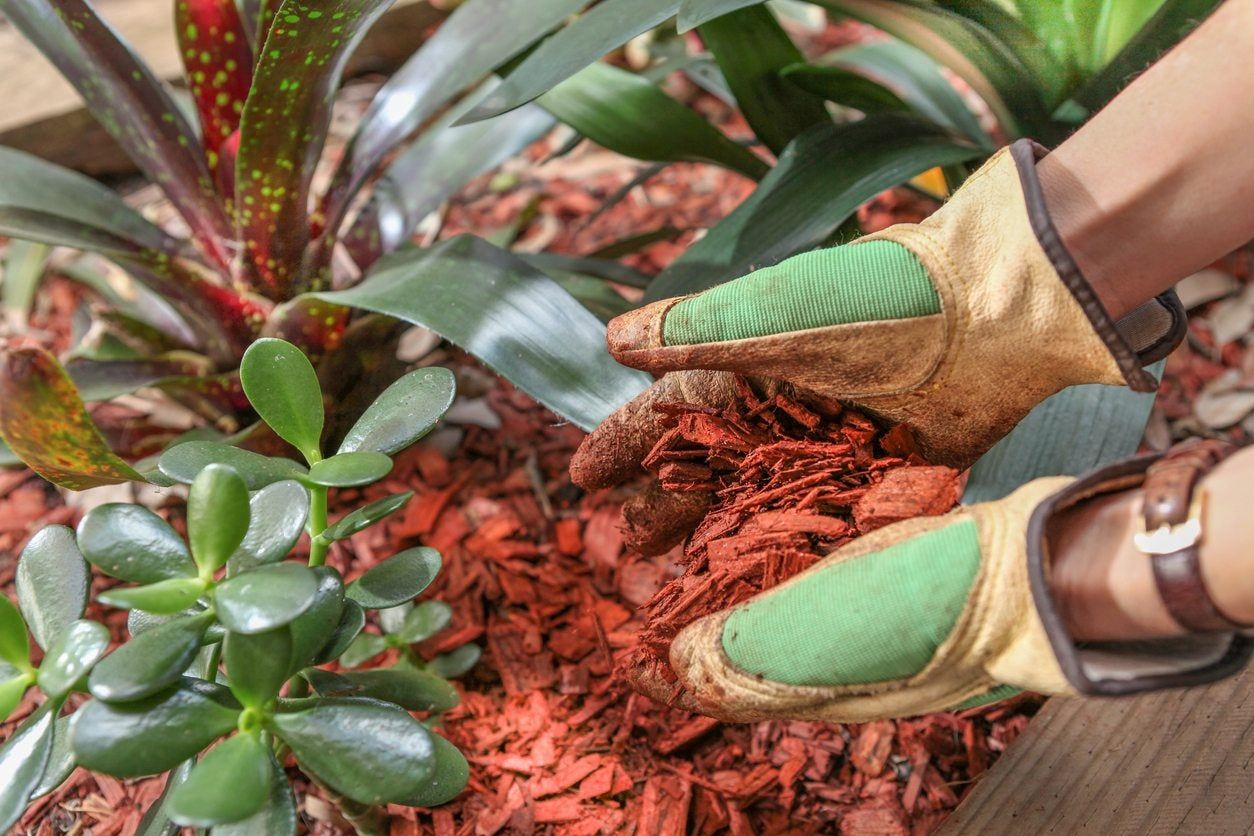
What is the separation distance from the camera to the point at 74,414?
0.90 meters

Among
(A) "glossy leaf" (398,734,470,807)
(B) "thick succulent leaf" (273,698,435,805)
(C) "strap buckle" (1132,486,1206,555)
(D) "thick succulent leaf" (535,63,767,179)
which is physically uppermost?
(D) "thick succulent leaf" (535,63,767,179)

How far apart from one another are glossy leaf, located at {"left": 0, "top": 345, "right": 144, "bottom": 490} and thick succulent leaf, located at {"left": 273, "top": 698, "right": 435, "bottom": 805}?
380mm

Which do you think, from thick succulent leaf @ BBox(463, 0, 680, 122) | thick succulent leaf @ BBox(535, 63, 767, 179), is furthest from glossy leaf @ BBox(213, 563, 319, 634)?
thick succulent leaf @ BBox(535, 63, 767, 179)

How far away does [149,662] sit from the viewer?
0.69 m

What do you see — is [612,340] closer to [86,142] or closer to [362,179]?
[362,179]

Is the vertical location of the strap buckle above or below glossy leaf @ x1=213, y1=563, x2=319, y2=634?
below

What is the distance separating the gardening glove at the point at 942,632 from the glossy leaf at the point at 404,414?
0.35m

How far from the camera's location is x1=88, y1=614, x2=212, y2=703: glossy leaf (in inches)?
26.5

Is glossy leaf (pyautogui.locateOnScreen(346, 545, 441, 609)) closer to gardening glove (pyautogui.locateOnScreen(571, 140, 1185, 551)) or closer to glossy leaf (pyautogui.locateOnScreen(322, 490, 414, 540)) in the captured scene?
glossy leaf (pyautogui.locateOnScreen(322, 490, 414, 540))

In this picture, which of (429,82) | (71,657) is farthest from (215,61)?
(71,657)

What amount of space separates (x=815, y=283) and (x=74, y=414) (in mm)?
747

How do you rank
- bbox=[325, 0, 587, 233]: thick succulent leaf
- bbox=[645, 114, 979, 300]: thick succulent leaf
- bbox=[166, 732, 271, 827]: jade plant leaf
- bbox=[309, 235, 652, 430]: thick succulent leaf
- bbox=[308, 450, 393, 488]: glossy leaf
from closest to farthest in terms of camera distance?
bbox=[166, 732, 271, 827]: jade plant leaf
bbox=[308, 450, 393, 488]: glossy leaf
bbox=[309, 235, 652, 430]: thick succulent leaf
bbox=[645, 114, 979, 300]: thick succulent leaf
bbox=[325, 0, 587, 233]: thick succulent leaf

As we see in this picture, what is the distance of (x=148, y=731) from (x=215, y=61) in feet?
3.23

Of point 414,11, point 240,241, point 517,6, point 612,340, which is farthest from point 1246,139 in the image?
point 414,11
